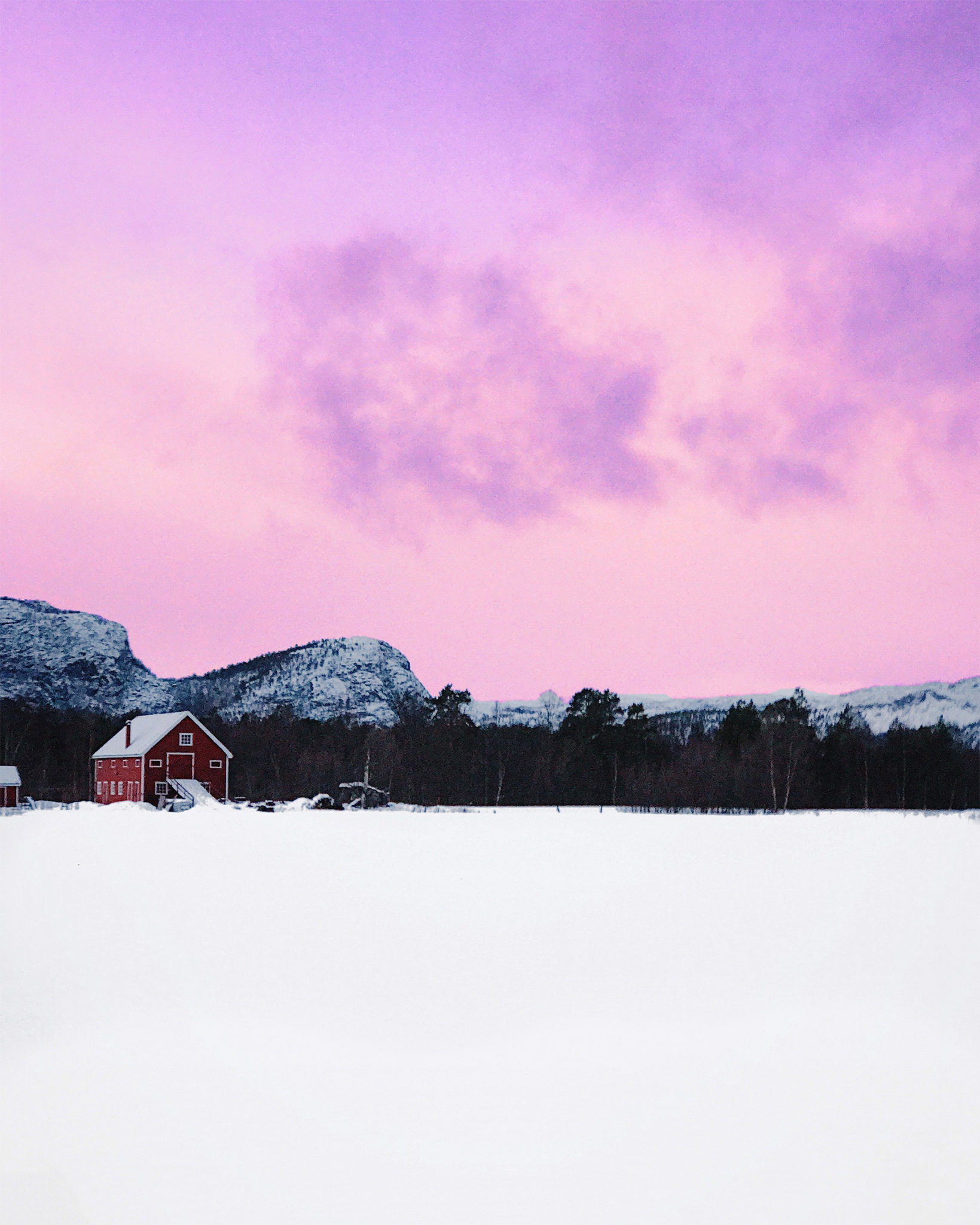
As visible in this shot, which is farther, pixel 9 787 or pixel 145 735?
pixel 9 787

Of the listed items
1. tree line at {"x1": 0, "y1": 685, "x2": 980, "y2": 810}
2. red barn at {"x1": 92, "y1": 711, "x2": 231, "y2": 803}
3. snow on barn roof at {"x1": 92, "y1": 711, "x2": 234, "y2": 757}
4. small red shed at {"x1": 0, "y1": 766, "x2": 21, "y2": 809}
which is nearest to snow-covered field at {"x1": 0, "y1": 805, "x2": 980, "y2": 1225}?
red barn at {"x1": 92, "y1": 711, "x2": 231, "y2": 803}

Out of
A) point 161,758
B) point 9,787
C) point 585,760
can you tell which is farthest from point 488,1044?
point 585,760

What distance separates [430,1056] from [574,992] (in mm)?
3163

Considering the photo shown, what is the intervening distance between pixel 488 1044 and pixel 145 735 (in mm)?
44502

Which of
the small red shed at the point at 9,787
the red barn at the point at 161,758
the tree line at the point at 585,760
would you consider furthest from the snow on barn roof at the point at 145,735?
the tree line at the point at 585,760

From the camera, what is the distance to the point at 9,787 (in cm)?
5478

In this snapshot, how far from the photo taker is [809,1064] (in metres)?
12.8

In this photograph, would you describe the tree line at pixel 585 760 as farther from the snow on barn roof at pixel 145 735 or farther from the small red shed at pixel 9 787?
the small red shed at pixel 9 787

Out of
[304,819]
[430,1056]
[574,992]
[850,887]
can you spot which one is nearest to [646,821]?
[304,819]

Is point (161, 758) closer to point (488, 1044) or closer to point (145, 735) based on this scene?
point (145, 735)

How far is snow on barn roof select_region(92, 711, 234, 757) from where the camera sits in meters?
51.9

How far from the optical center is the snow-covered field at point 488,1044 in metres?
9.64

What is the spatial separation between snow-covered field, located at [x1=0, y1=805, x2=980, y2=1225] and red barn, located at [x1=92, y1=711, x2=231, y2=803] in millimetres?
27575

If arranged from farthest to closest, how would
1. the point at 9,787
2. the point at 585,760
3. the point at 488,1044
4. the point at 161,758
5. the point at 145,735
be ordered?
the point at 585,760, the point at 9,787, the point at 145,735, the point at 161,758, the point at 488,1044
